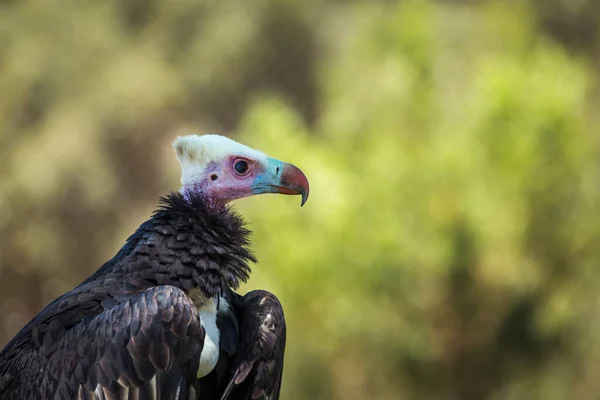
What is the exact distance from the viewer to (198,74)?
1609cm

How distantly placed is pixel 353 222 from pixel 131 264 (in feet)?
16.9

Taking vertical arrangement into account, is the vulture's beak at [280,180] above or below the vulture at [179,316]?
above

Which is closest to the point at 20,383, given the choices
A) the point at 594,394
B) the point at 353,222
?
the point at 353,222

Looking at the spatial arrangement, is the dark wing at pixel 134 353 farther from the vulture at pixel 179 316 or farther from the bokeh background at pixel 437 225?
the bokeh background at pixel 437 225

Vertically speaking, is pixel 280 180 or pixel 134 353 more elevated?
pixel 280 180

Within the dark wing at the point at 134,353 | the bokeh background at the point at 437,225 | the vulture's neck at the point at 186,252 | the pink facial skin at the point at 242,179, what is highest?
the bokeh background at the point at 437,225

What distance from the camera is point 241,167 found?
10.9 ft

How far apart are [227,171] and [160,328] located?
708 millimetres

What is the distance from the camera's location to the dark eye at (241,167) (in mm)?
3330

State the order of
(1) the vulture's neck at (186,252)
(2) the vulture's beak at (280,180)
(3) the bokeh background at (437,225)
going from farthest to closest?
(3) the bokeh background at (437,225) < (2) the vulture's beak at (280,180) < (1) the vulture's neck at (186,252)

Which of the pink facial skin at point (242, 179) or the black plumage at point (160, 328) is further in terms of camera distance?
the pink facial skin at point (242, 179)

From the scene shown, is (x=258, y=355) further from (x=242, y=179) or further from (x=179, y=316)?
(x=242, y=179)

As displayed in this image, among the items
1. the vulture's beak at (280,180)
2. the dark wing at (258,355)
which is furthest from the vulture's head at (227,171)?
the dark wing at (258,355)

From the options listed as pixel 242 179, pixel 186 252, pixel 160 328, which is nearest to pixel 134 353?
pixel 160 328
